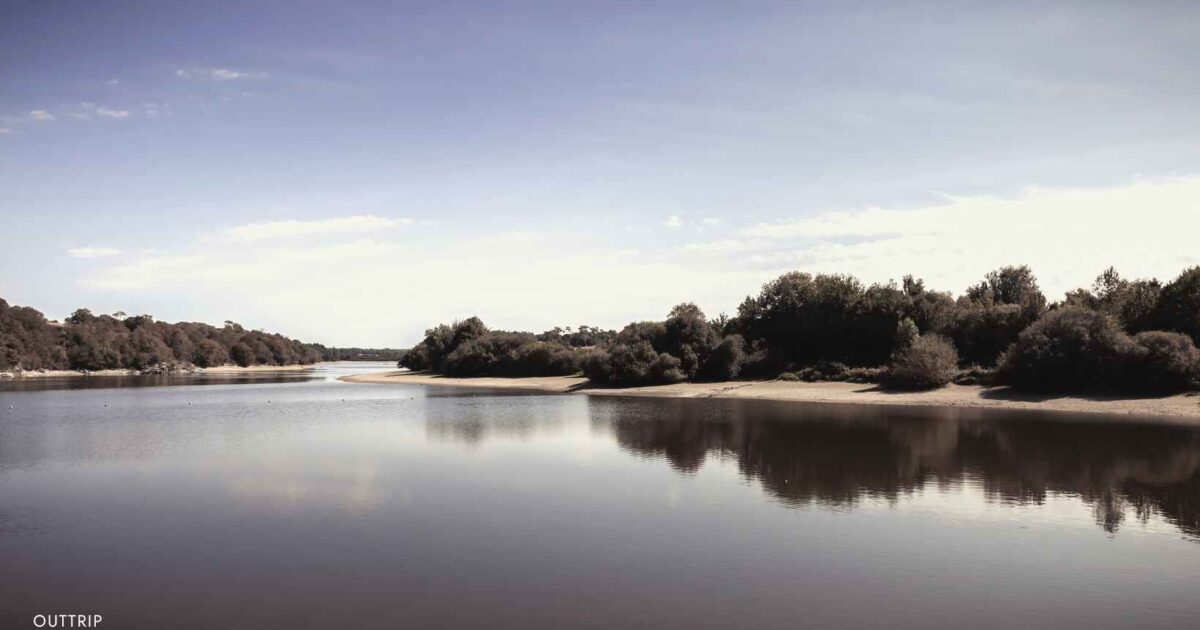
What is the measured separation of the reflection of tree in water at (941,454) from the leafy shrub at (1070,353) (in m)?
6.73

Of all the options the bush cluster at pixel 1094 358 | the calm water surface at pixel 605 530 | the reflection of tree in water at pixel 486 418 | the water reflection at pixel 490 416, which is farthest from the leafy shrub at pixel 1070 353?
the reflection of tree in water at pixel 486 418

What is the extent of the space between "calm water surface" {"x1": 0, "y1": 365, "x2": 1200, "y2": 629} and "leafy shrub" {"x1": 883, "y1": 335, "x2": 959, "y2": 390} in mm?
17819

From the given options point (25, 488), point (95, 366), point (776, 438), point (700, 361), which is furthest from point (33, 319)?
point (776, 438)

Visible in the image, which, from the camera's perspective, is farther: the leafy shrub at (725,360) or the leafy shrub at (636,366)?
the leafy shrub at (636,366)

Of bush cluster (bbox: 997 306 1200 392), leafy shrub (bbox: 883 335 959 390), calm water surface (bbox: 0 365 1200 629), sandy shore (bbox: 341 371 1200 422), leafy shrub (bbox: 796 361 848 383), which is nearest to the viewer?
calm water surface (bbox: 0 365 1200 629)

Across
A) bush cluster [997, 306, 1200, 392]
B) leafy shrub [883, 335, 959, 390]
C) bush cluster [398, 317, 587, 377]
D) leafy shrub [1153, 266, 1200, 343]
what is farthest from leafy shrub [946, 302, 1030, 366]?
bush cluster [398, 317, 587, 377]

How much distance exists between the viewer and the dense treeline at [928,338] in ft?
143

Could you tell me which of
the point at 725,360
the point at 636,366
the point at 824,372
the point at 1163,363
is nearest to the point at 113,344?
the point at 636,366

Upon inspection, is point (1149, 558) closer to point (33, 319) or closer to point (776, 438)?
point (776, 438)

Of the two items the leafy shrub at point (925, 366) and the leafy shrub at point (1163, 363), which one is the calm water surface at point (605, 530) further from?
the leafy shrub at point (925, 366)

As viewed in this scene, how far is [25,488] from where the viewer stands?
66.2ft

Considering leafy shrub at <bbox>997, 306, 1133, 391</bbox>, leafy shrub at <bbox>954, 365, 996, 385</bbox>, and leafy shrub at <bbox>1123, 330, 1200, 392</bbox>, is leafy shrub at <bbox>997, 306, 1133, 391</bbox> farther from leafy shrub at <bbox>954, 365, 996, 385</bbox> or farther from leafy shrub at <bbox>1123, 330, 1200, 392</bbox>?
leafy shrub at <bbox>954, 365, 996, 385</bbox>

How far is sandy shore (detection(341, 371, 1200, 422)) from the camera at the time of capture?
39844 mm

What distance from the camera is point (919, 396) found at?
48156mm
